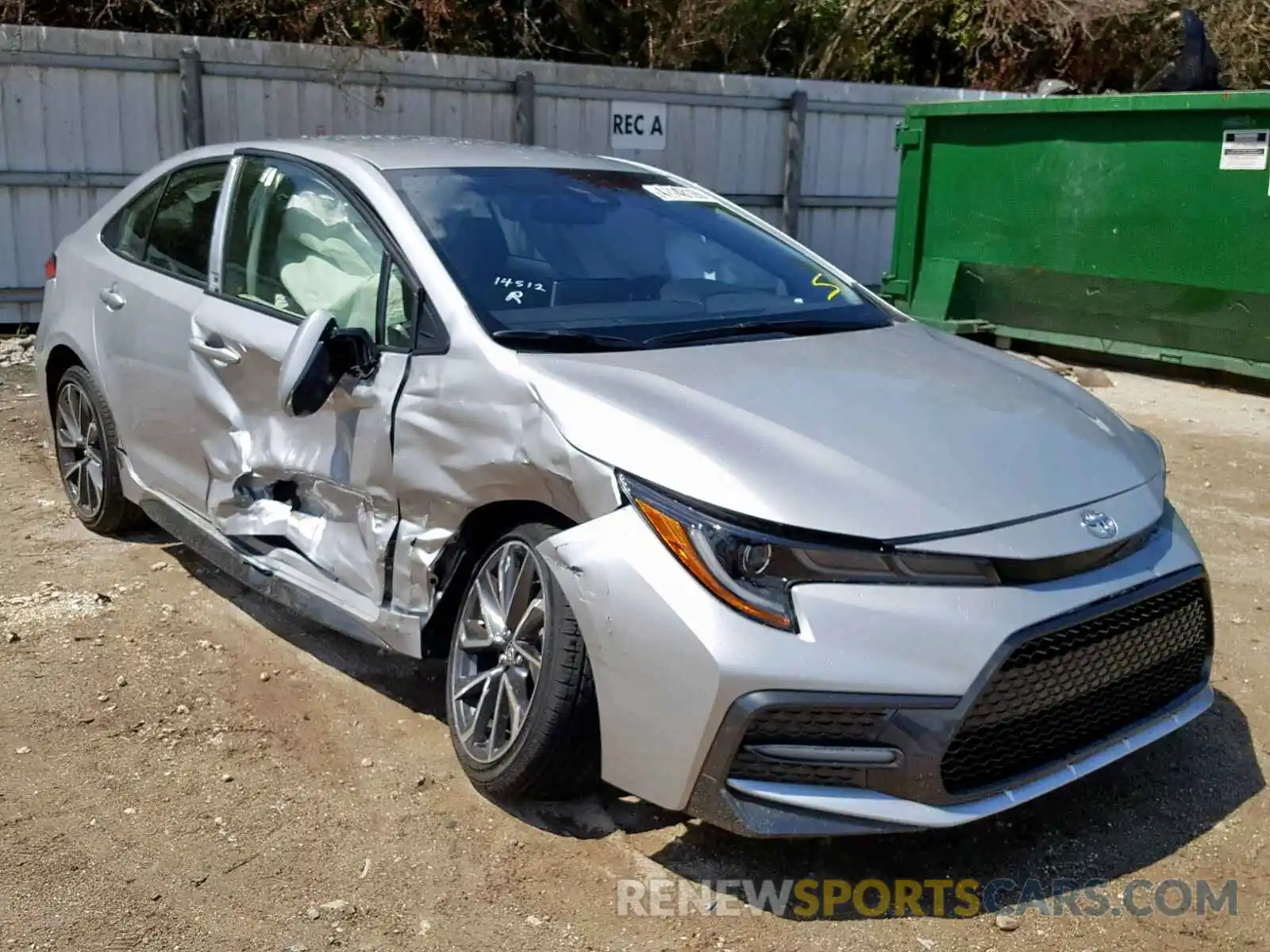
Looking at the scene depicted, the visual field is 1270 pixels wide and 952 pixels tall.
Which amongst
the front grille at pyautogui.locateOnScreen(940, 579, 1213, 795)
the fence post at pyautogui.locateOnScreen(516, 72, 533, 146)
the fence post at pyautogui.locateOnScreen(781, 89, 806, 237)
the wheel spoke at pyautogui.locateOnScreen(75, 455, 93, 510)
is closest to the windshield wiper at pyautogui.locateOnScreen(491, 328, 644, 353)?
the front grille at pyautogui.locateOnScreen(940, 579, 1213, 795)

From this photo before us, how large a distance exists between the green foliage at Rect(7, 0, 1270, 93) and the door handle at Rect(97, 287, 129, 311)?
20.3 feet

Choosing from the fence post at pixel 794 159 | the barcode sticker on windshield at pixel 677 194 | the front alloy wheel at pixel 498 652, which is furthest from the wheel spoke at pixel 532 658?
the fence post at pixel 794 159

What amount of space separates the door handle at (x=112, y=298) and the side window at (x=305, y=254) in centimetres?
69

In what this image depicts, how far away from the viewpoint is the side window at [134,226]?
16.0 feet

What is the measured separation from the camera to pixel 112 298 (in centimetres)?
482

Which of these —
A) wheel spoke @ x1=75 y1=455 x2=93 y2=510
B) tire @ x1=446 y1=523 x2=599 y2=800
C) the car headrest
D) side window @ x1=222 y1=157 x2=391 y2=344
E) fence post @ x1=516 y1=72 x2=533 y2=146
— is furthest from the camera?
fence post @ x1=516 y1=72 x2=533 y2=146

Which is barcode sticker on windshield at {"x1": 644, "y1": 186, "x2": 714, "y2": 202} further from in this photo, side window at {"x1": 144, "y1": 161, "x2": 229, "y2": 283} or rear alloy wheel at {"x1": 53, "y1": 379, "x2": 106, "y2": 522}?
rear alloy wheel at {"x1": 53, "y1": 379, "x2": 106, "y2": 522}

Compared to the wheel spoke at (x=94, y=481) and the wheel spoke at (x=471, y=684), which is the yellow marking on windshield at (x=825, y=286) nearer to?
the wheel spoke at (x=471, y=684)

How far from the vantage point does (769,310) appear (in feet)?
12.6

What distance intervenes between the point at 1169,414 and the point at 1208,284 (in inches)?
42.6

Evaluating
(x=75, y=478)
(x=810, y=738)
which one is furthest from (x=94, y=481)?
(x=810, y=738)

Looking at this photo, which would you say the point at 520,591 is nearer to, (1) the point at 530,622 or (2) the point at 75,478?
(1) the point at 530,622

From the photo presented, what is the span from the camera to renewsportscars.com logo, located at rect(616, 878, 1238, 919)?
2.86 metres

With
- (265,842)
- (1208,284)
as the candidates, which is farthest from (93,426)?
(1208,284)
